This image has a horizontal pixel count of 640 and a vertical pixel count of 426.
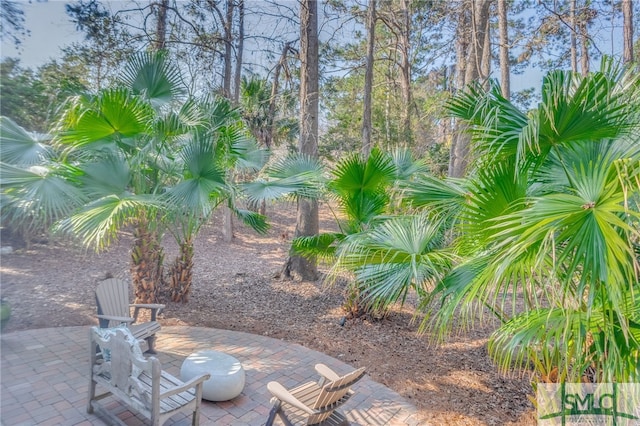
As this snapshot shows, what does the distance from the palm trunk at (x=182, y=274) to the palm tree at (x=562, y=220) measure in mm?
4125

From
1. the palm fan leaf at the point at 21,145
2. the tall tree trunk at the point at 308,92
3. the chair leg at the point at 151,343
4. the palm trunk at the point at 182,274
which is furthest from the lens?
the tall tree trunk at the point at 308,92

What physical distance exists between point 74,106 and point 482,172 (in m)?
3.87

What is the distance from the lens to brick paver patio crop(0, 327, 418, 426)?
2566 mm

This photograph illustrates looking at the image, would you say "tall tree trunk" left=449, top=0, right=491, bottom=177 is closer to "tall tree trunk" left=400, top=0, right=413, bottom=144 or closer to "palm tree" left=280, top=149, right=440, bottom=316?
"tall tree trunk" left=400, top=0, right=413, bottom=144

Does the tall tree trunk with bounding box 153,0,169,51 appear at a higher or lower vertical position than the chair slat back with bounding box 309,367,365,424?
higher

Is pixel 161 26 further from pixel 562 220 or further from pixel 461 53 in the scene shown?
pixel 562 220

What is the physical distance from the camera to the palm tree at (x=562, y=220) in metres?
1.52

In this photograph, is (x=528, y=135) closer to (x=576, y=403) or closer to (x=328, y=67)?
(x=576, y=403)

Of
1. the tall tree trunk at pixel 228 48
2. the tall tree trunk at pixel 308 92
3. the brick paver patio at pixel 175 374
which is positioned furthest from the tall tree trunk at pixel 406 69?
the brick paver patio at pixel 175 374

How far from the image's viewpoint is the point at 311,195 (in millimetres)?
4695

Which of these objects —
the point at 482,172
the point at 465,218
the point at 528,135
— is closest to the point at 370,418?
the point at 465,218

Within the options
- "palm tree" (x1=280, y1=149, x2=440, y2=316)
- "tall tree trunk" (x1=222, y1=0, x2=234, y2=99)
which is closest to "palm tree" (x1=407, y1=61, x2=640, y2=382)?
"palm tree" (x1=280, y1=149, x2=440, y2=316)

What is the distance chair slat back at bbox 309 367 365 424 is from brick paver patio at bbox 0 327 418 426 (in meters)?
0.69

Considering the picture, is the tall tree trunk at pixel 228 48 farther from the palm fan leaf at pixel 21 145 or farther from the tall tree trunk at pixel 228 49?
the palm fan leaf at pixel 21 145
